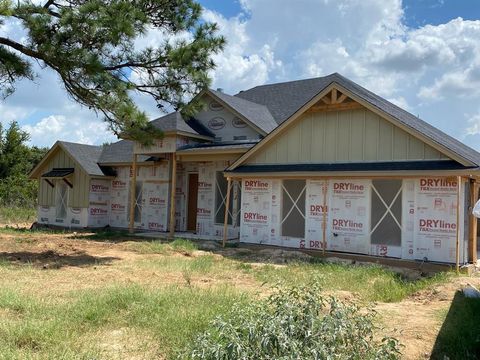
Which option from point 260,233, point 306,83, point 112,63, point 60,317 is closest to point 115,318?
point 60,317

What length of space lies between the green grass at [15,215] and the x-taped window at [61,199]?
472 cm

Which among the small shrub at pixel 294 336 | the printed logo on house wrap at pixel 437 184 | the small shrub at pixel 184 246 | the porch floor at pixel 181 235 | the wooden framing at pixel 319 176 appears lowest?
the small shrub at pixel 184 246

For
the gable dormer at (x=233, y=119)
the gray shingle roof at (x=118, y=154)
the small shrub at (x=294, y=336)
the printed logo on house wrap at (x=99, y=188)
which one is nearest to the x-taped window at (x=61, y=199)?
the printed logo on house wrap at (x=99, y=188)

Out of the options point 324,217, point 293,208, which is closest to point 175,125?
point 293,208

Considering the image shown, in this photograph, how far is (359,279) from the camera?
9.94 metres

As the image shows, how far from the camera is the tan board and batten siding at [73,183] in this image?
70.8ft

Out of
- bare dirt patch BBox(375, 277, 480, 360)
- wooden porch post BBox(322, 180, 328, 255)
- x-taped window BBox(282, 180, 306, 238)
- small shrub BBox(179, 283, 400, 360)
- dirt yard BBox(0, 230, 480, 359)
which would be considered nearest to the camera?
small shrub BBox(179, 283, 400, 360)

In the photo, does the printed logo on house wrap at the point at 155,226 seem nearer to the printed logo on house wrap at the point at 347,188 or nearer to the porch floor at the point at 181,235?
the porch floor at the point at 181,235

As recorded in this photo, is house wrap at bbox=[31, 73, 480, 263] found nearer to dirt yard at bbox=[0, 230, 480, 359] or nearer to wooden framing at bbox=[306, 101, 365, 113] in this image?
wooden framing at bbox=[306, 101, 365, 113]

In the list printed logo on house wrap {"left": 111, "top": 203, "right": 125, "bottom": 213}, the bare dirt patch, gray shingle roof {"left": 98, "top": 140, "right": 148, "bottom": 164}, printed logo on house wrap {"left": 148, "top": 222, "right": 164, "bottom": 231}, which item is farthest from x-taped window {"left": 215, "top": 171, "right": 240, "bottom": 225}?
the bare dirt patch

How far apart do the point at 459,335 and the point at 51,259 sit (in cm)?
972

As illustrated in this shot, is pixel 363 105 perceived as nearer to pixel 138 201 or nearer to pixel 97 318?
pixel 97 318

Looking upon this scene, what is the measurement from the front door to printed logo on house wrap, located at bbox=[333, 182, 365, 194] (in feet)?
25.2

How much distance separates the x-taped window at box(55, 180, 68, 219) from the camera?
74.3 ft
